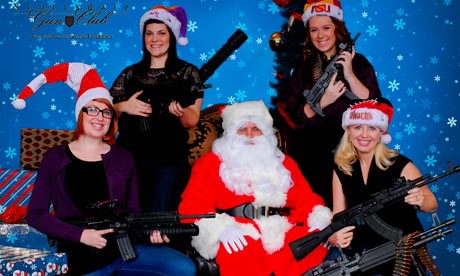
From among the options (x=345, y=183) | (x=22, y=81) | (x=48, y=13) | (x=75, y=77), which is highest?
(x=48, y=13)

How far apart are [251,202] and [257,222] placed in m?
0.15

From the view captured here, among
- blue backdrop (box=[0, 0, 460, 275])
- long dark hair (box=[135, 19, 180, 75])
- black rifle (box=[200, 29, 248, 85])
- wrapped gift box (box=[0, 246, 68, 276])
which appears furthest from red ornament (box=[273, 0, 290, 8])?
wrapped gift box (box=[0, 246, 68, 276])

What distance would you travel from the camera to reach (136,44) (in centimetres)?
489

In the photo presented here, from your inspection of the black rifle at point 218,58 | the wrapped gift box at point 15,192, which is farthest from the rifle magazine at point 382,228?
the wrapped gift box at point 15,192

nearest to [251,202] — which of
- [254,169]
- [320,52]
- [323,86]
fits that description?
[254,169]

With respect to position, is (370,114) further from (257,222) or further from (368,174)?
(257,222)

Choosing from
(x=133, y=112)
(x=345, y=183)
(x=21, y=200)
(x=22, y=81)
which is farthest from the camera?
(x=22, y=81)

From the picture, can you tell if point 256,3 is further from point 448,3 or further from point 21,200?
point 21,200

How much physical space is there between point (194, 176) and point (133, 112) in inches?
23.3

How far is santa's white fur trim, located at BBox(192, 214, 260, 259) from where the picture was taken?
11.1 ft

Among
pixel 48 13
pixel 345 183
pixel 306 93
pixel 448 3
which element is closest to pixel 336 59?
pixel 306 93

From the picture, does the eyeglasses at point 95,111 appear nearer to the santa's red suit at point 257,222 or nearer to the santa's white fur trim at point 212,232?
the santa's red suit at point 257,222

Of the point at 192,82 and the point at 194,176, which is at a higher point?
the point at 192,82

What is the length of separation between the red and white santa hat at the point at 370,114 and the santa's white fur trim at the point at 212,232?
892mm
